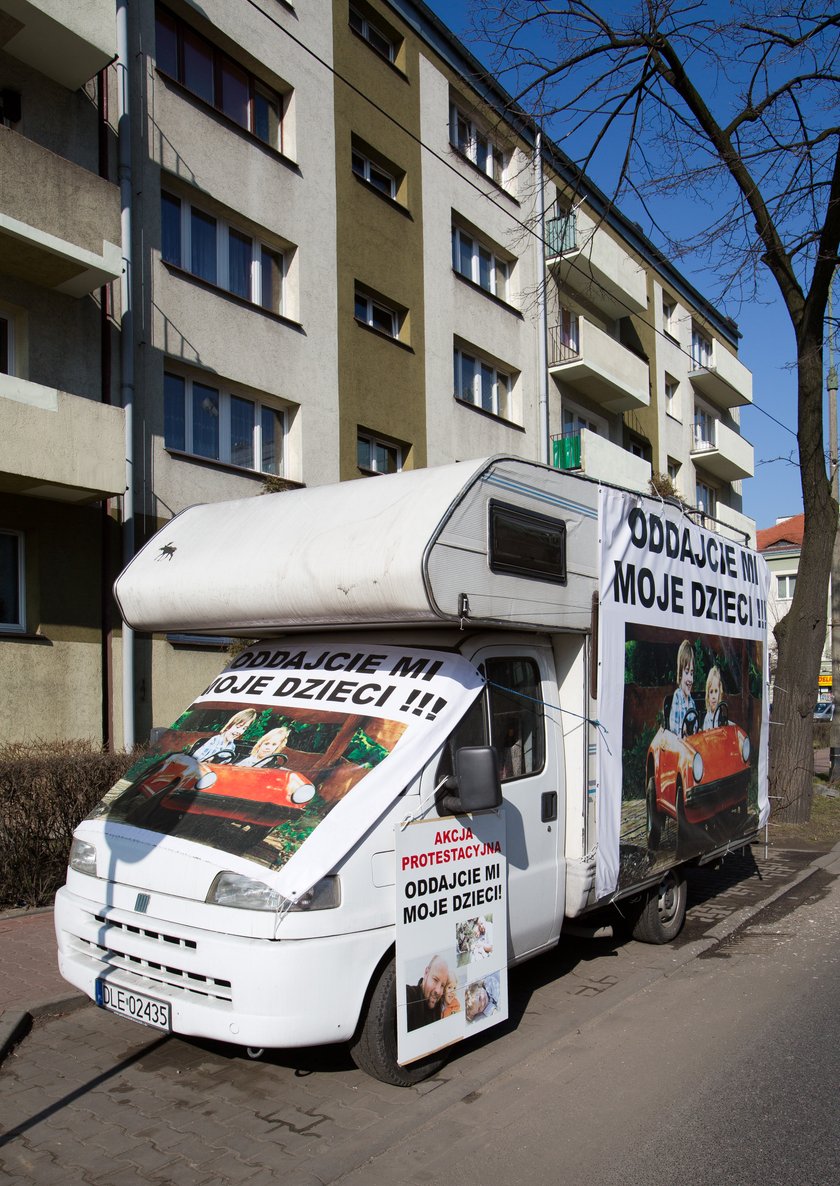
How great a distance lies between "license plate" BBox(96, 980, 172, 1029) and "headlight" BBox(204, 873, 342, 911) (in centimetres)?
52

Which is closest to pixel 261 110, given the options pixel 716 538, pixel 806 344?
→ pixel 806 344

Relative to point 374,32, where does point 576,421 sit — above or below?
below

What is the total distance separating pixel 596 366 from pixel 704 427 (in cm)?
1284

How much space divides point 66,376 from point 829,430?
1502 centimetres

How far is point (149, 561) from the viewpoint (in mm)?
6113

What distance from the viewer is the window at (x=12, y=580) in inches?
422

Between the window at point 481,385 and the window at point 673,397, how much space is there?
10.9 meters

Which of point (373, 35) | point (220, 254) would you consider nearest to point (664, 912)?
point (220, 254)

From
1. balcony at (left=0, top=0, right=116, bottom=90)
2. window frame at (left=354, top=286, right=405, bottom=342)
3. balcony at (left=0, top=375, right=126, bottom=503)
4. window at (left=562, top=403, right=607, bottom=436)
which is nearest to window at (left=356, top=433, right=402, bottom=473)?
window frame at (left=354, top=286, right=405, bottom=342)

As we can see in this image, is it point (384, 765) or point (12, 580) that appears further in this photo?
point (12, 580)

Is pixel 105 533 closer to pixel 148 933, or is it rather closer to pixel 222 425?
pixel 222 425

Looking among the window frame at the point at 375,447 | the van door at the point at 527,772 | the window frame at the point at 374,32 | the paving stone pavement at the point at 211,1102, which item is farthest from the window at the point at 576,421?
the paving stone pavement at the point at 211,1102

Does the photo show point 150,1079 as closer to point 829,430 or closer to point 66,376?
point 66,376

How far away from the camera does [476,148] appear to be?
68.1 ft
